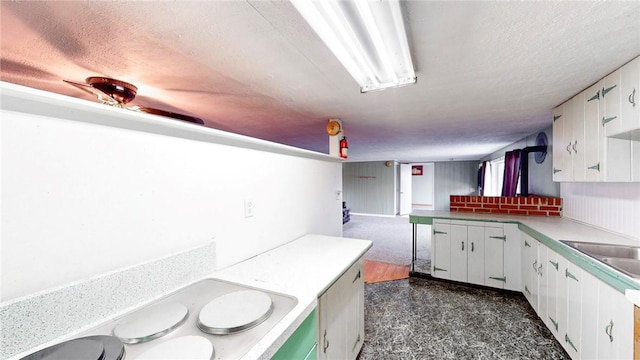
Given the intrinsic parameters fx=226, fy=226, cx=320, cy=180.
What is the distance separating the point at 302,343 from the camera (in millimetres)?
887

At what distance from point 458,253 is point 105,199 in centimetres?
336

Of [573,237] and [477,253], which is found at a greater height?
[573,237]

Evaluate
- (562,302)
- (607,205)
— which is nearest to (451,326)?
(562,302)

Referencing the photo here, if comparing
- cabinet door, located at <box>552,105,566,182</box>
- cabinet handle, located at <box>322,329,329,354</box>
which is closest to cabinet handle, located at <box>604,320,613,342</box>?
cabinet door, located at <box>552,105,566,182</box>

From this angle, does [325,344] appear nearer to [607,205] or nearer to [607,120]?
[607,120]

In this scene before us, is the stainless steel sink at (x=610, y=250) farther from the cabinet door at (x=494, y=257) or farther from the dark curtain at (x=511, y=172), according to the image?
the dark curtain at (x=511, y=172)

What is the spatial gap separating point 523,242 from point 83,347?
3447 mm

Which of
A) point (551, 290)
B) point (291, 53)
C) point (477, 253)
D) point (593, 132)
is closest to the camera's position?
point (291, 53)

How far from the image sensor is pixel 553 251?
71.5 inches

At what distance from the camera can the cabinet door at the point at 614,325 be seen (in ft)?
3.70

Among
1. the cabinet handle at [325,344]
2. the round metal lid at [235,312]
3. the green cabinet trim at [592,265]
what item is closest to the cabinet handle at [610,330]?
the green cabinet trim at [592,265]

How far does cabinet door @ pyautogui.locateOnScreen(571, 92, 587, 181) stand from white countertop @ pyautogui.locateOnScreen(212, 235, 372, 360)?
192 centimetres

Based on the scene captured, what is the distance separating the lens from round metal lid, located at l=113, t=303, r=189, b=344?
2.23 feet

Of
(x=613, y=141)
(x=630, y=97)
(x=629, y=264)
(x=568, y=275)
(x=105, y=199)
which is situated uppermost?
(x=630, y=97)
